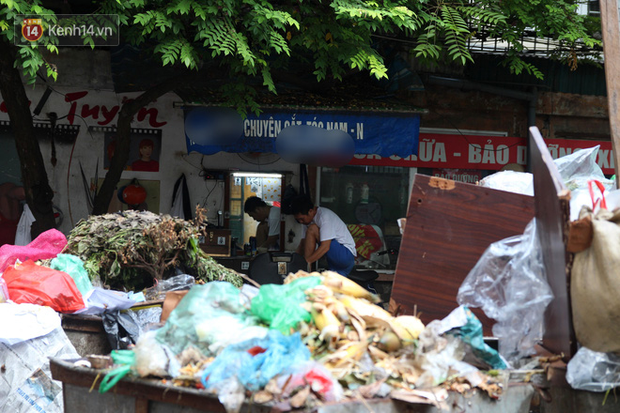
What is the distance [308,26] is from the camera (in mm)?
7617

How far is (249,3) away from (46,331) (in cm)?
425

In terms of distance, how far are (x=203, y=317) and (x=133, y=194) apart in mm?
7339


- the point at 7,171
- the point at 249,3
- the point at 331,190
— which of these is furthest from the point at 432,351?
the point at 7,171

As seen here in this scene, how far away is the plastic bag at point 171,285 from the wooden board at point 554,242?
129 inches

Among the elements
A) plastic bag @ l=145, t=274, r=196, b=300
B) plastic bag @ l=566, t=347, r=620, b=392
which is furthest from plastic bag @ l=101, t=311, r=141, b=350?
plastic bag @ l=566, t=347, r=620, b=392

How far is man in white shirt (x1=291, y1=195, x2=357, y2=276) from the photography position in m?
8.09

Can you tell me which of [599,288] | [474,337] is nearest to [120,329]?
[474,337]

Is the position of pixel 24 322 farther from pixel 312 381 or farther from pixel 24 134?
pixel 24 134

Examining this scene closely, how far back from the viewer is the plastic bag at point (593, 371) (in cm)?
284

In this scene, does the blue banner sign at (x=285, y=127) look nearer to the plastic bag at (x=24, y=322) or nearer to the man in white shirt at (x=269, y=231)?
the man in white shirt at (x=269, y=231)

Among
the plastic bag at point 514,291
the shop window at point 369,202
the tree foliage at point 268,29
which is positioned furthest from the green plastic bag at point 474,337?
the shop window at point 369,202

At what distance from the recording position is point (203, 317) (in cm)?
302

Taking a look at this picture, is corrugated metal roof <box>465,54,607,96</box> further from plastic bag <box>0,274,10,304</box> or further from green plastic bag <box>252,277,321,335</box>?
green plastic bag <box>252,277,321,335</box>

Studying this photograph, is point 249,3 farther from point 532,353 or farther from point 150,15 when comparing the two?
point 532,353
